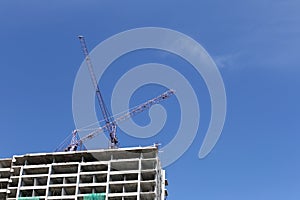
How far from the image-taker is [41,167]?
3679 inches

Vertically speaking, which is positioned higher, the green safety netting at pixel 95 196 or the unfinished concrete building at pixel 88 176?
the unfinished concrete building at pixel 88 176

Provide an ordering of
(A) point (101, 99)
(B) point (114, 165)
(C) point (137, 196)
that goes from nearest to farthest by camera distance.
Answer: (C) point (137, 196), (B) point (114, 165), (A) point (101, 99)

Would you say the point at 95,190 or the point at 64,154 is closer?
the point at 95,190

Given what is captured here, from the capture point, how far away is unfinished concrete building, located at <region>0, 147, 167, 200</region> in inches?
3440

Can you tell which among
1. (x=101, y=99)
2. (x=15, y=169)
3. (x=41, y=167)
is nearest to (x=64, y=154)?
(x=41, y=167)

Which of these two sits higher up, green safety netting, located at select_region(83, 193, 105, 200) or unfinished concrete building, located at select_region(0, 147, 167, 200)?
unfinished concrete building, located at select_region(0, 147, 167, 200)

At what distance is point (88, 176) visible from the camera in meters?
90.7

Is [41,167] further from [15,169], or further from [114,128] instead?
[114,128]

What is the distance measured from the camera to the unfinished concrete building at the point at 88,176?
287 feet

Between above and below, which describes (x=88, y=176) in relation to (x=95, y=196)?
above

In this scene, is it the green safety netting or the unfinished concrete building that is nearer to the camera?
the green safety netting

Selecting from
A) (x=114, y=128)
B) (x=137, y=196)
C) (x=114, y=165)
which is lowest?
(x=137, y=196)

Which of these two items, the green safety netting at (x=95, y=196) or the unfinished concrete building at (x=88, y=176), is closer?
the green safety netting at (x=95, y=196)

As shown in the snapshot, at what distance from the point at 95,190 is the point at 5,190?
811 inches
